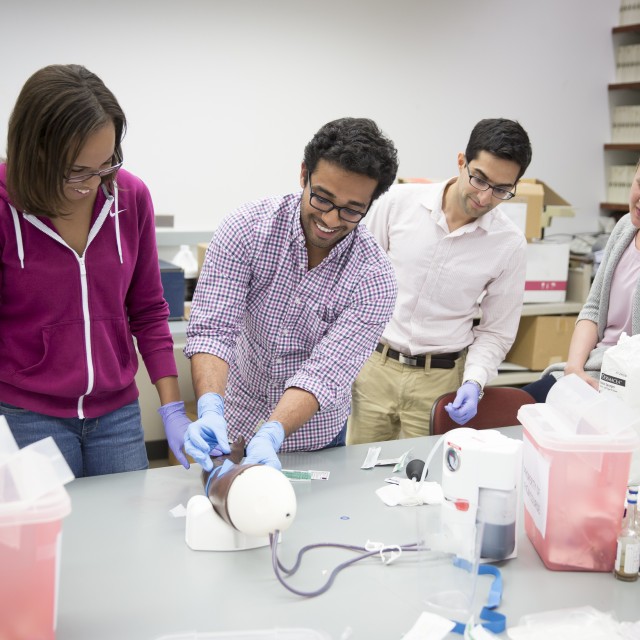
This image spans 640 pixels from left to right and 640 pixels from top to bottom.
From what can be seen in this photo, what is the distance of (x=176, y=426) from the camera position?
62.5 inches

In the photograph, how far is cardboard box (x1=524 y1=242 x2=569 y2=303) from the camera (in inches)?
148

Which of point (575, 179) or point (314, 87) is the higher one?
point (314, 87)

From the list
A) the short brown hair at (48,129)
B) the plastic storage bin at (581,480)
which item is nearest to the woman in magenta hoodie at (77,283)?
the short brown hair at (48,129)

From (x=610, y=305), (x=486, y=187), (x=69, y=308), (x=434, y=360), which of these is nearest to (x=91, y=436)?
(x=69, y=308)

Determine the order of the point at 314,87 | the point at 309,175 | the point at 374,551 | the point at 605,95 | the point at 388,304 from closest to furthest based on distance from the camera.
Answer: the point at 374,551 < the point at 309,175 < the point at 388,304 < the point at 314,87 < the point at 605,95

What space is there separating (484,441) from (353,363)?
18.2 inches

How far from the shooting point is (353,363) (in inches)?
66.5

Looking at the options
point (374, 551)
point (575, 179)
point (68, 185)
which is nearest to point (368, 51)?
point (575, 179)

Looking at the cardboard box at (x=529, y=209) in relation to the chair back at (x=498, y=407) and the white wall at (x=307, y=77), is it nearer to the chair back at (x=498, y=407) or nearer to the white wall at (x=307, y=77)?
the white wall at (x=307, y=77)

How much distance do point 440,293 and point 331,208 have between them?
849 mm

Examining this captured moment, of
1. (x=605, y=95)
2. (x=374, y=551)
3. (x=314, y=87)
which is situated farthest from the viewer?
(x=605, y=95)

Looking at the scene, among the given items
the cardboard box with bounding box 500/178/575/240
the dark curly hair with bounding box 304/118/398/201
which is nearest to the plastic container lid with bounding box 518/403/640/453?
the dark curly hair with bounding box 304/118/398/201

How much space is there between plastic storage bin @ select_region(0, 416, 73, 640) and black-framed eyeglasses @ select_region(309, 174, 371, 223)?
783mm

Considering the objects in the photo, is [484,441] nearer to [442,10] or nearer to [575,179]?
[442,10]
